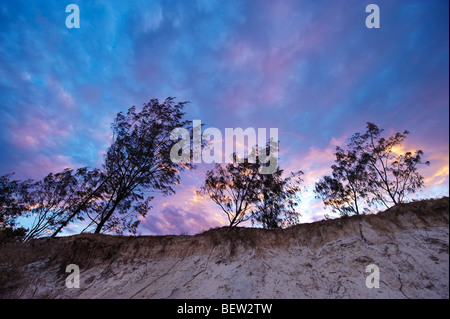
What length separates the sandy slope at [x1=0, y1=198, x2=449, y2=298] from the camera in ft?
24.3

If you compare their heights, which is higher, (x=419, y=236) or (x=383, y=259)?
(x=419, y=236)

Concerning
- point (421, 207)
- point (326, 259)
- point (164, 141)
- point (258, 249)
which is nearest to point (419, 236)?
point (421, 207)

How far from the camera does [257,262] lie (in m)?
9.37

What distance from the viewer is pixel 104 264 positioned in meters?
11.3

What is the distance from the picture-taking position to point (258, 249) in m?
10.1

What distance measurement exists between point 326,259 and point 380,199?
23546 millimetres

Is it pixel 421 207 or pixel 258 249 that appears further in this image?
pixel 258 249

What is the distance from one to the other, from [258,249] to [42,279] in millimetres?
12189

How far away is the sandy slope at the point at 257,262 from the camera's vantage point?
741cm

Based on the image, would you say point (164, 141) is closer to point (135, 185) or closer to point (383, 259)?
point (135, 185)

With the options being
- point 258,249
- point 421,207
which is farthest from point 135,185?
point 421,207
